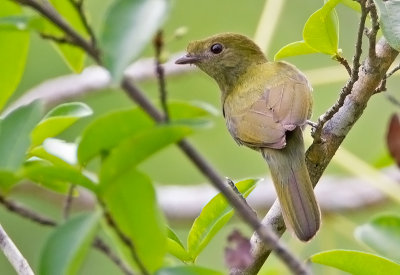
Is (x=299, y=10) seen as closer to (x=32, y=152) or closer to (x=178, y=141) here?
(x=32, y=152)

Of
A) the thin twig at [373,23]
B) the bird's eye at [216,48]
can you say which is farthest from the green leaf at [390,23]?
the bird's eye at [216,48]

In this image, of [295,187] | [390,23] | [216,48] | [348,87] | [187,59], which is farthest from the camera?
[216,48]

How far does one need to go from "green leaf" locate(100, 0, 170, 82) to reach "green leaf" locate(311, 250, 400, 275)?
0.95 m

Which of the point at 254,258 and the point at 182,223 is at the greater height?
the point at 254,258

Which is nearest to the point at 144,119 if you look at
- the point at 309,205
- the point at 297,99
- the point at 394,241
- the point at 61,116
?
the point at 61,116

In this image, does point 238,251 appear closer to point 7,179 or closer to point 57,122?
point 7,179

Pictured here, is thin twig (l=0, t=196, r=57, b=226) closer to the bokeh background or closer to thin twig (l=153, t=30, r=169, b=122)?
thin twig (l=153, t=30, r=169, b=122)

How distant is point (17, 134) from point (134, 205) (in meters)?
0.35

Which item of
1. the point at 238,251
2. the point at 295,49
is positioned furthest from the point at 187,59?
the point at 238,251

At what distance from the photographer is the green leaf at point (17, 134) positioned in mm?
1775

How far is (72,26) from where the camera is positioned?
203cm

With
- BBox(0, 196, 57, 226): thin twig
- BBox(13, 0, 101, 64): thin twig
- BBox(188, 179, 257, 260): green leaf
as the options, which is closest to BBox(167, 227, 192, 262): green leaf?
BBox(188, 179, 257, 260): green leaf

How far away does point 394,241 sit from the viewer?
2734 millimetres

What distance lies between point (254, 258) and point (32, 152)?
734 millimetres
